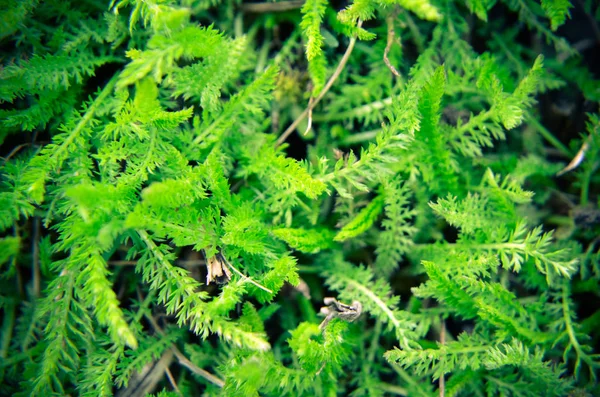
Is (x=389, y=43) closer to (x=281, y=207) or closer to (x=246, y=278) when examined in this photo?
(x=281, y=207)

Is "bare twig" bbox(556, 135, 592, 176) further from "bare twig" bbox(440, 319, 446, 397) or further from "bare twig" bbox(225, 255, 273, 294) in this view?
"bare twig" bbox(225, 255, 273, 294)

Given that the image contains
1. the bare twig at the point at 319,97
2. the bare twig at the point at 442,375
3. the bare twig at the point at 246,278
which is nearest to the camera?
the bare twig at the point at 246,278

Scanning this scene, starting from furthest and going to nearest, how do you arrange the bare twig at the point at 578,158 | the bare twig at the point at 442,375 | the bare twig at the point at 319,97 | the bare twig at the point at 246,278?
the bare twig at the point at 578,158
the bare twig at the point at 319,97
the bare twig at the point at 442,375
the bare twig at the point at 246,278

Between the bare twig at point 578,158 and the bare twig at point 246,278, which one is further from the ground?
the bare twig at point 578,158

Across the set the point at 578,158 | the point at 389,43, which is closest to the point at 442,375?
the point at 578,158

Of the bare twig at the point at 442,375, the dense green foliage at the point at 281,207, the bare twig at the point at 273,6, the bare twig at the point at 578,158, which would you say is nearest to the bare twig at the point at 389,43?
the dense green foliage at the point at 281,207

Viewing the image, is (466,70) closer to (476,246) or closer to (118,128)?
(476,246)

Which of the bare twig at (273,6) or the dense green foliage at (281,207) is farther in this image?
the bare twig at (273,6)

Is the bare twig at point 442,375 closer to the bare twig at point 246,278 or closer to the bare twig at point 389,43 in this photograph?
the bare twig at point 246,278
